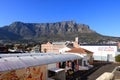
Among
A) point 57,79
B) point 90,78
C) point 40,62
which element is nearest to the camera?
point 40,62

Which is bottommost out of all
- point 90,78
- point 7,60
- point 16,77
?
point 90,78

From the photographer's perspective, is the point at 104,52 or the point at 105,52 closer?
the point at 105,52

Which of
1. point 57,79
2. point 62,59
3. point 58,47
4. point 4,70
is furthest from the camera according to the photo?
point 58,47

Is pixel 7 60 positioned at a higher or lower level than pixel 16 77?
higher

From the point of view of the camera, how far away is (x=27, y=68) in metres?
34.8

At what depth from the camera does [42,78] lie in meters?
40.2

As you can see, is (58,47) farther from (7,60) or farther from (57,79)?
(7,60)

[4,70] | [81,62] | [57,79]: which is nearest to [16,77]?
[4,70]

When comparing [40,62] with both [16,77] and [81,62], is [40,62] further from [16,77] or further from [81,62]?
[81,62]

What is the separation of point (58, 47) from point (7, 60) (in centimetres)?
8844

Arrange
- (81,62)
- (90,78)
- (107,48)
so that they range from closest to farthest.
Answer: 1. (90,78)
2. (81,62)
3. (107,48)

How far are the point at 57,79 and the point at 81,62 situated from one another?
94.2ft

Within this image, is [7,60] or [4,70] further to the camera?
[7,60]

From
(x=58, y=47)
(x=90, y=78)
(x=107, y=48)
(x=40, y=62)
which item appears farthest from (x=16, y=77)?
(x=58, y=47)
